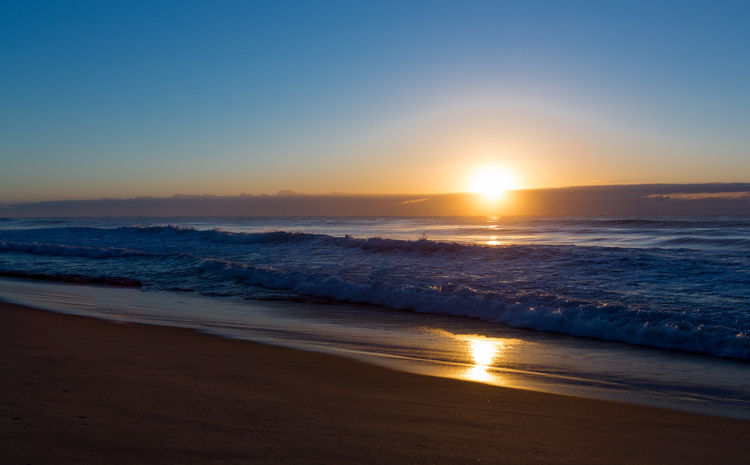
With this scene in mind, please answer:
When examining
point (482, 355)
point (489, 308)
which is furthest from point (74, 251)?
point (482, 355)

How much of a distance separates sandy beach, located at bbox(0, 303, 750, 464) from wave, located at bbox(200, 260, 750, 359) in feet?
10.5

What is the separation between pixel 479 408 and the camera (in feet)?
12.1

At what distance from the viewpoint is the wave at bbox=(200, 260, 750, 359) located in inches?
254

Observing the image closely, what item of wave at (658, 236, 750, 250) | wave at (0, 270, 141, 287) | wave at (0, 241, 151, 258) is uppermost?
wave at (658, 236, 750, 250)


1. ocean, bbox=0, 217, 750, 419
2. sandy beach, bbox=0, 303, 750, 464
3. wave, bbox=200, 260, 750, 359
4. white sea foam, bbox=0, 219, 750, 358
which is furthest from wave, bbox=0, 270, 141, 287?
sandy beach, bbox=0, 303, 750, 464

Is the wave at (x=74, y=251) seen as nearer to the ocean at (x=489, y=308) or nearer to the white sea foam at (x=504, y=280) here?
the white sea foam at (x=504, y=280)

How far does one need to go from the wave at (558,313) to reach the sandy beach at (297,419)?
3200 millimetres

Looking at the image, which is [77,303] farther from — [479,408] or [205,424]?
[479,408]

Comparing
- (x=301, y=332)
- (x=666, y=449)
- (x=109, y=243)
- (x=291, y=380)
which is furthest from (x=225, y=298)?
(x=109, y=243)

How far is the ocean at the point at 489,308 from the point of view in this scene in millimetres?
5148

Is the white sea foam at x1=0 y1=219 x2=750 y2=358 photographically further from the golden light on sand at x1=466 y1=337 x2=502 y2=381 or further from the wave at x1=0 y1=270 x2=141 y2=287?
the golden light on sand at x1=466 y1=337 x2=502 y2=381

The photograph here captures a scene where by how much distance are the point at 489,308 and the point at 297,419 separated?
6228 millimetres

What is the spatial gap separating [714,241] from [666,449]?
24.3 meters

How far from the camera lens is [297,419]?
3.22 meters
